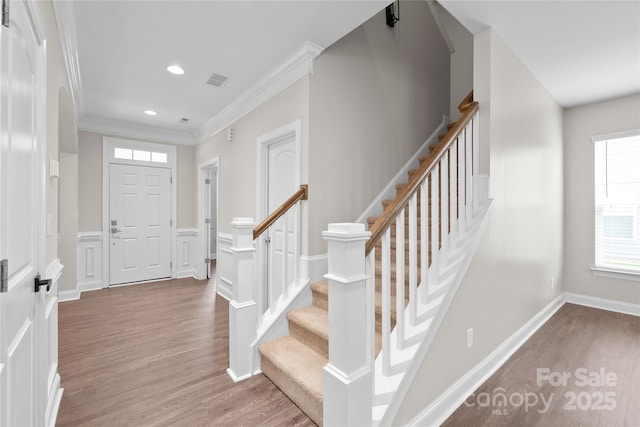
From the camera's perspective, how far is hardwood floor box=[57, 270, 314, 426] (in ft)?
6.02

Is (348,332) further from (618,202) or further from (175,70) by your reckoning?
(618,202)

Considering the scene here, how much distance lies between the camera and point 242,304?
224 cm

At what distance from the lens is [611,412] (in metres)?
1.88

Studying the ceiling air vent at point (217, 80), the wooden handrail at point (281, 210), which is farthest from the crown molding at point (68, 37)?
the wooden handrail at point (281, 210)

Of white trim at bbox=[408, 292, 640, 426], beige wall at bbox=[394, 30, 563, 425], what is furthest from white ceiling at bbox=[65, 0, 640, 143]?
white trim at bbox=[408, 292, 640, 426]

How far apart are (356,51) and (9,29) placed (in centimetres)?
257

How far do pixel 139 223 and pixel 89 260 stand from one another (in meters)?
0.86

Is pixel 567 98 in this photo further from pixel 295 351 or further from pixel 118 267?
pixel 118 267

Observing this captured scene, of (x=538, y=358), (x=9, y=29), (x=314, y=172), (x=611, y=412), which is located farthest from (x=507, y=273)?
(x=9, y=29)

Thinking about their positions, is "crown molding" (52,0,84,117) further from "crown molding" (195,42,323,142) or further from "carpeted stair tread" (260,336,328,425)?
"carpeted stair tread" (260,336,328,425)

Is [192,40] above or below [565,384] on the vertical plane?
above

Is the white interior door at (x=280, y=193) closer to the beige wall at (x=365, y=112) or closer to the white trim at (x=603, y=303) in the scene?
the beige wall at (x=365, y=112)

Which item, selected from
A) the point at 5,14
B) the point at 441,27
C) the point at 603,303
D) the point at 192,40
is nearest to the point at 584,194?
the point at 603,303

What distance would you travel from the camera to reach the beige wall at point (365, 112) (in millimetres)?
2680
